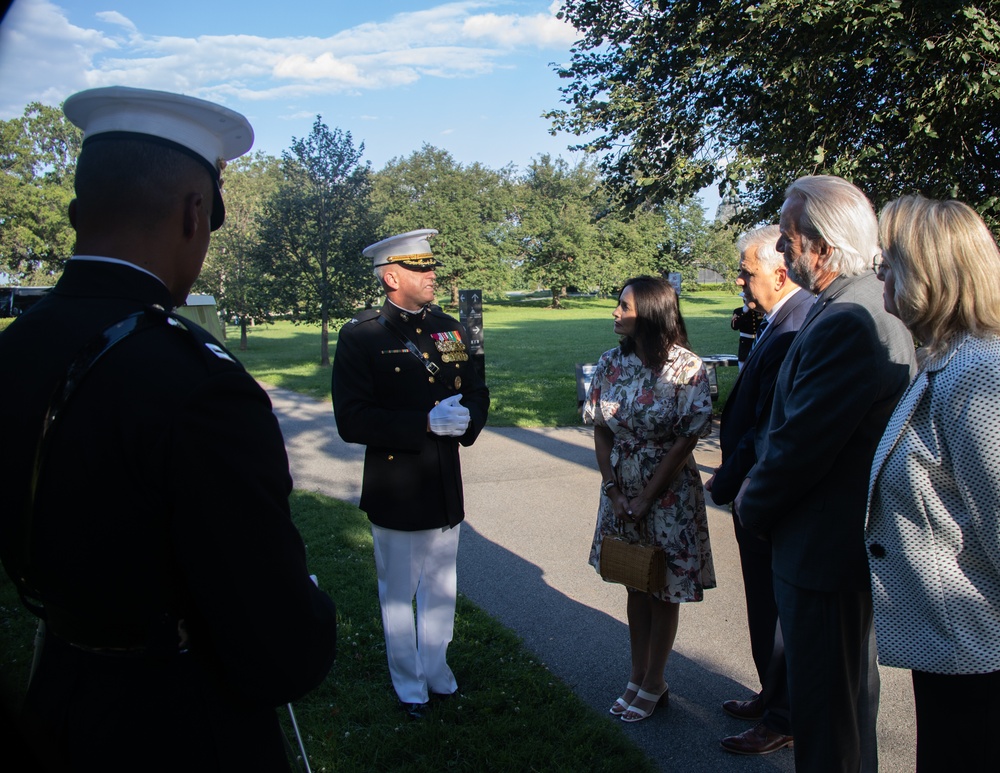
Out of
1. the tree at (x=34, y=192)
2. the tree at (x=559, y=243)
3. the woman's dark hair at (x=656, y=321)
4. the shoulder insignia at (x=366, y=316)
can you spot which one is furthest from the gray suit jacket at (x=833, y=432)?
the tree at (x=559, y=243)

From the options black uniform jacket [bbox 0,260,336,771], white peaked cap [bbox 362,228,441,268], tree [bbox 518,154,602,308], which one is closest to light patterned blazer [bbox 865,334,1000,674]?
black uniform jacket [bbox 0,260,336,771]

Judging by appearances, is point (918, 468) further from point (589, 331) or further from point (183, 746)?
point (589, 331)

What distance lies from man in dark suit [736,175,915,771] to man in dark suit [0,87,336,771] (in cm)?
175

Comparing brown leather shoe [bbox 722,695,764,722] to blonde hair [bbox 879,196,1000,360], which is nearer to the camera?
blonde hair [bbox 879,196,1000,360]

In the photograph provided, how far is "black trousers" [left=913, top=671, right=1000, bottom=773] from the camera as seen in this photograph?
1994 mm

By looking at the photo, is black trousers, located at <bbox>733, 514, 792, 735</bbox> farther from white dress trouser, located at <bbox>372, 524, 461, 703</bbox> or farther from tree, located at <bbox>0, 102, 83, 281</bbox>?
tree, located at <bbox>0, 102, 83, 281</bbox>

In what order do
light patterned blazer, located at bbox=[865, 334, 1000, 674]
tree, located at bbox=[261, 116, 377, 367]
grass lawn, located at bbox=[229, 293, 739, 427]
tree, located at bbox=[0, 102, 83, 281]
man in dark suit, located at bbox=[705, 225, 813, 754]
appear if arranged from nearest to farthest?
light patterned blazer, located at bbox=[865, 334, 1000, 674] → man in dark suit, located at bbox=[705, 225, 813, 754] → grass lawn, located at bbox=[229, 293, 739, 427] → tree, located at bbox=[261, 116, 377, 367] → tree, located at bbox=[0, 102, 83, 281]

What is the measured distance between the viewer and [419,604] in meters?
3.95

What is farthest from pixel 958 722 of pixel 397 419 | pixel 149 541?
pixel 397 419

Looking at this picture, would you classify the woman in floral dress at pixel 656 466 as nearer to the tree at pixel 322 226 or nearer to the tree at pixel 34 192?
the tree at pixel 322 226

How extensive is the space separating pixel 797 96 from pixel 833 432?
22.1 feet

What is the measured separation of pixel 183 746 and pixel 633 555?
96.8 inches

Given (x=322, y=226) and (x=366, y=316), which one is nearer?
(x=366, y=316)

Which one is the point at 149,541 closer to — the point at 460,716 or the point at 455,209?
the point at 460,716
